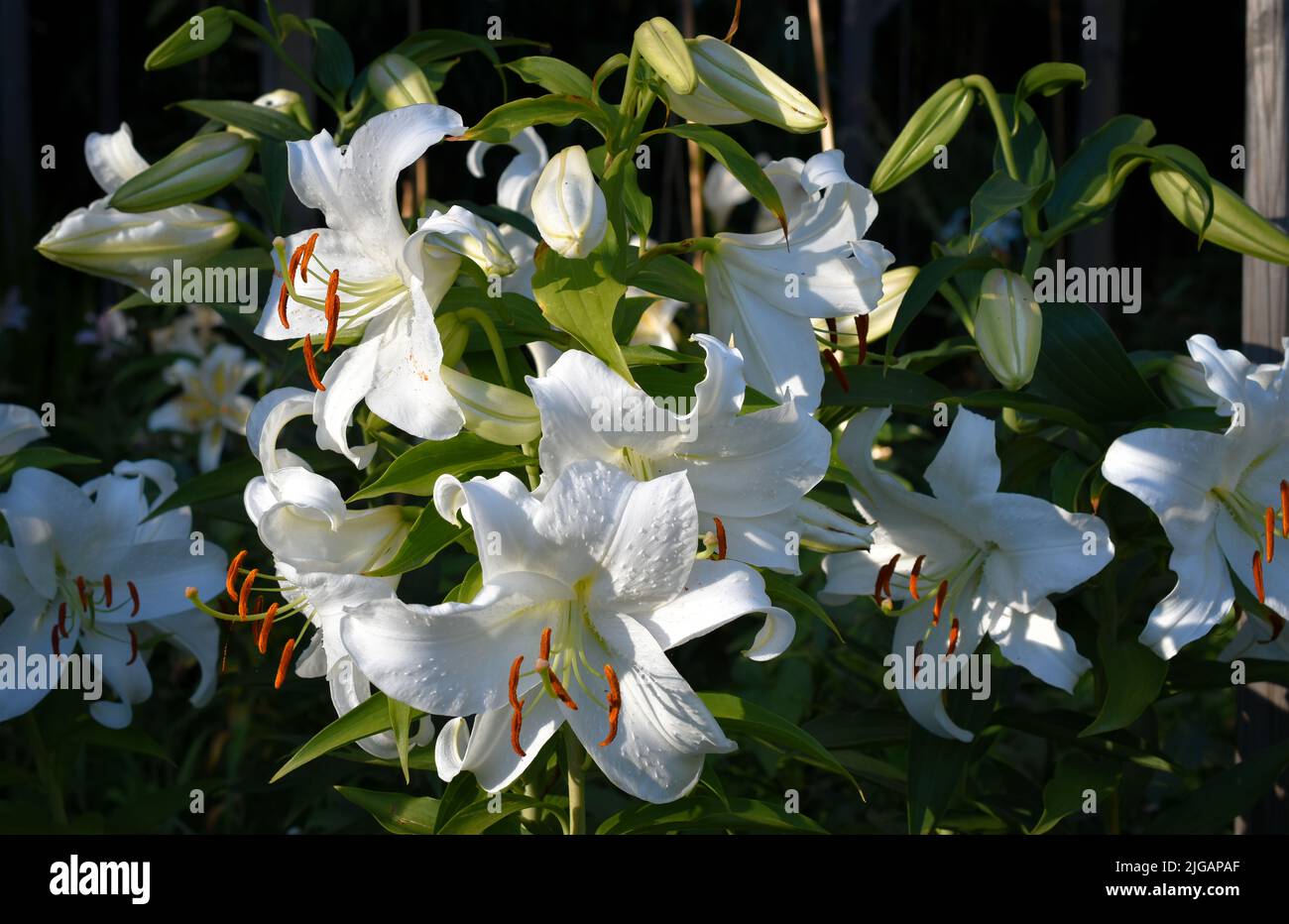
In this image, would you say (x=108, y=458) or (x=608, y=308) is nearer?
(x=608, y=308)

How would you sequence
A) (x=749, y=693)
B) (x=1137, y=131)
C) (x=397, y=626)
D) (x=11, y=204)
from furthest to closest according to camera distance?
1. (x=11, y=204)
2. (x=749, y=693)
3. (x=1137, y=131)
4. (x=397, y=626)

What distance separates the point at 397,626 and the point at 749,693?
909 mm

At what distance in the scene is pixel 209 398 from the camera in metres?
2.34

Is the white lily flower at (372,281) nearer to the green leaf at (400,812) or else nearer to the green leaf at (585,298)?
the green leaf at (585,298)

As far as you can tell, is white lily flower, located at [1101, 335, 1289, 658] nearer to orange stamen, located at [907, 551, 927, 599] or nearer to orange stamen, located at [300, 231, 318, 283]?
orange stamen, located at [907, 551, 927, 599]

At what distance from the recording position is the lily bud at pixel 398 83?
1161 mm

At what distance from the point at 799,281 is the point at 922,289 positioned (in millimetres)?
100

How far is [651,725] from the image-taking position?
896 mm

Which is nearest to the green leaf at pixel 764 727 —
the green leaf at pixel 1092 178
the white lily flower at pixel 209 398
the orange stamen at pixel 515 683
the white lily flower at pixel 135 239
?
the orange stamen at pixel 515 683

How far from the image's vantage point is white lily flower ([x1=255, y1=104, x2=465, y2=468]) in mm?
899

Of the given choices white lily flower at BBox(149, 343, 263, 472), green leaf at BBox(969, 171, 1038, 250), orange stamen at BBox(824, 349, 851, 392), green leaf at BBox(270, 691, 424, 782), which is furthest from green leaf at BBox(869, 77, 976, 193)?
white lily flower at BBox(149, 343, 263, 472)

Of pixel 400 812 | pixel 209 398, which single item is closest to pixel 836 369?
pixel 400 812
